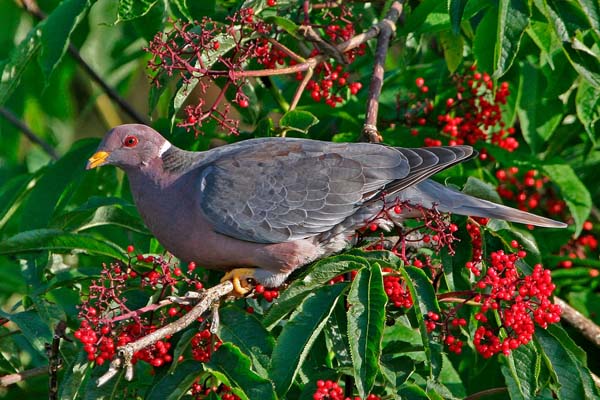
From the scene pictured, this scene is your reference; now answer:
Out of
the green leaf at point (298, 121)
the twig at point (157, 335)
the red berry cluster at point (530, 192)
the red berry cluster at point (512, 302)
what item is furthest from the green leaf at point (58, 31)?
the red berry cluster at point (530, 192)

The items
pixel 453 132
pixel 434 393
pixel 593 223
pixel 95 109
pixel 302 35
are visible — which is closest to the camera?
pixel 434 393

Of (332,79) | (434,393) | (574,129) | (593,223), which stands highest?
(332,79)

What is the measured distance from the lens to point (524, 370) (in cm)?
266

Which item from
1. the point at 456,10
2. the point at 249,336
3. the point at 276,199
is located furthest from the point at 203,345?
the point at 456,10

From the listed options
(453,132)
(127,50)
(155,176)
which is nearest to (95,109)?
(127,50)

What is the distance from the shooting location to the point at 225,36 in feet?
10.4

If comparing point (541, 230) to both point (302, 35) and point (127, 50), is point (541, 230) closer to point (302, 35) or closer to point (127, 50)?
point (302, 35)

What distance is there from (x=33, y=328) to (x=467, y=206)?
1.54 m

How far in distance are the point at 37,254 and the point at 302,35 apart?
4.18 feet

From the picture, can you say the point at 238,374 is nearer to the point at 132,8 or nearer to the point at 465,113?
the point at 132,8

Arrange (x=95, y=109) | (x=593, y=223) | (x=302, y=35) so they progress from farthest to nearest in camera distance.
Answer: (x=95, y=109) → (x=593, y=223) → (x=302, y=35)

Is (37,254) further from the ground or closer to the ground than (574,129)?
further from the ground

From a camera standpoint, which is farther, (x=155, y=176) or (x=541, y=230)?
(x=541, y=230)

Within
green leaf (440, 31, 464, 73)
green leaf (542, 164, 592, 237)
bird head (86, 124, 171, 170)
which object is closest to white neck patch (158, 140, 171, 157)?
bird head (86, 124, 171, 170)
